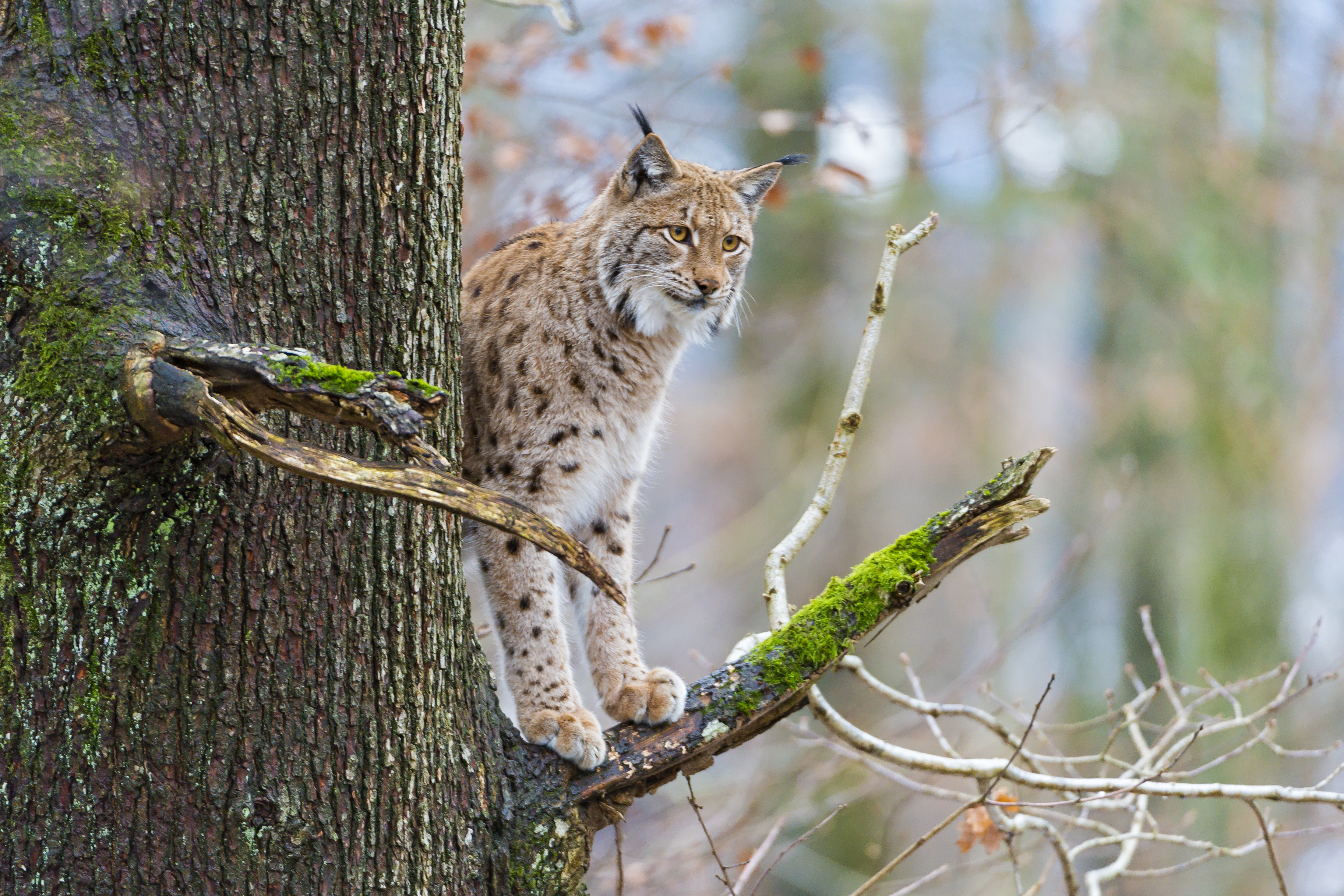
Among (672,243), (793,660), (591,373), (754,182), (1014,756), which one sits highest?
(754,182)

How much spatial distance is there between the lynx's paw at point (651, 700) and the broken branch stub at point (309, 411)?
3.90ft

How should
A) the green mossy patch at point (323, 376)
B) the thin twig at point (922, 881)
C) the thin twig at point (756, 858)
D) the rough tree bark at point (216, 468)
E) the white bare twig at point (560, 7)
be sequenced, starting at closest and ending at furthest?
the green mossy patch at point (323, 376) → the rough tree bark at point (216, 468) → the thin twig at point (756, 858) → the thin twig at point (922, 881) → the white bare twig at point (560, 7)

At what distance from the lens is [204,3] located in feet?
6.46

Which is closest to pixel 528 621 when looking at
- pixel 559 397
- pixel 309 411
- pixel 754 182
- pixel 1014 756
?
pixel 559 397

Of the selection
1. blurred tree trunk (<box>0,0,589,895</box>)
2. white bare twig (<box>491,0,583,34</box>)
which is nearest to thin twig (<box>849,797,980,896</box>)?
blurred tree trunk (<box>0,0,589,895</box>)

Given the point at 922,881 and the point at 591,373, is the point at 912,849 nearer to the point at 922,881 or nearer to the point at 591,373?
the point at 922,881

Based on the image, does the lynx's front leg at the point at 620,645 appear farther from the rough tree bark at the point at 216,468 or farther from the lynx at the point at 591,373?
the rough tree bark at the point at 216,468

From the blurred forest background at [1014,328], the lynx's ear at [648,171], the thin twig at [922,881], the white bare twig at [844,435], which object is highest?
the blurred forest background at [1014,328]

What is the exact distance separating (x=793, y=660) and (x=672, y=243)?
6.18 ft

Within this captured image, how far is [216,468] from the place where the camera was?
1947mm

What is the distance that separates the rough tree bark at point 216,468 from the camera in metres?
Result: 1.88

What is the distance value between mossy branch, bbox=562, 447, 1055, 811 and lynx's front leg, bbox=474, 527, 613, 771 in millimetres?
541

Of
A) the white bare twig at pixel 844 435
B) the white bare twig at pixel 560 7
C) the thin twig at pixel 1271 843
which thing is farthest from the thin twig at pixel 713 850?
the white bare twig at pixel 560 7

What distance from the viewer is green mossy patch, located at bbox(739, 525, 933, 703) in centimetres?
262
